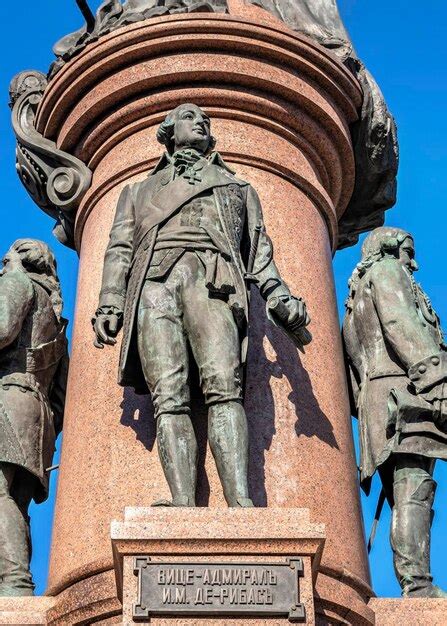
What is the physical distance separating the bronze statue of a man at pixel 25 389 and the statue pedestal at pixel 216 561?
6.47 feet

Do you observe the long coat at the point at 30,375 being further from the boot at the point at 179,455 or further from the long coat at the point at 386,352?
the long coat at the point at 386,352

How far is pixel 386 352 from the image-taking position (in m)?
11.1

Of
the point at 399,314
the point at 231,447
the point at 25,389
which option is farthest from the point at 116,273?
the point at 399,314

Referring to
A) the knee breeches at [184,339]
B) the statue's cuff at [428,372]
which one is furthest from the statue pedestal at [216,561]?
the statue's cuff at [428,372]

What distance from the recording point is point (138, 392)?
10.1 metres

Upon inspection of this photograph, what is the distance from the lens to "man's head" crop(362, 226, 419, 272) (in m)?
11.7

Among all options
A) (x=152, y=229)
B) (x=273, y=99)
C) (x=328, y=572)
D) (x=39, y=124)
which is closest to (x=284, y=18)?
(x=273, y=99)

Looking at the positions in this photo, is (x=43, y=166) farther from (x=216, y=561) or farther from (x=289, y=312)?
(x=216, y=561)

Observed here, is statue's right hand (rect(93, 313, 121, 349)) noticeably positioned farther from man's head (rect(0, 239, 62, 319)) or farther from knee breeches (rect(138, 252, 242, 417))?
man's head (rect(0, 239, 62, 319))

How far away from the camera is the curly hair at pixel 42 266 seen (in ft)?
37.9

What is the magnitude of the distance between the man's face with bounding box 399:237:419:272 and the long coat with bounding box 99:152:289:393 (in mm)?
1596

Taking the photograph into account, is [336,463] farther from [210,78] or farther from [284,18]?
[284,18]

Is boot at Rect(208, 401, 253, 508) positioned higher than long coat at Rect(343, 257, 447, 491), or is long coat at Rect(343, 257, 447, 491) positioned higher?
long coat at Rect(343, 257, 447, 491)

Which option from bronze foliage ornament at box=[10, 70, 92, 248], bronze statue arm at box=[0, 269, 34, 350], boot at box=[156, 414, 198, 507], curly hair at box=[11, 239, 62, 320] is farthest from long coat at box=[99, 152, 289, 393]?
bronze foliage ornament at box=[10, 70, 92, 248]
